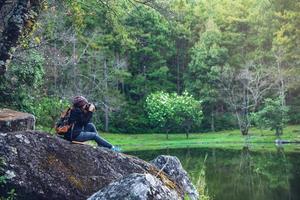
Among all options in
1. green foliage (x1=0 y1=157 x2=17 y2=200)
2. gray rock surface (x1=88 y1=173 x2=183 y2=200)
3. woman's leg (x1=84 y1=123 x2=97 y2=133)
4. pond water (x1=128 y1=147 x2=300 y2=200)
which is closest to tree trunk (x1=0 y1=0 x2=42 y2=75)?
woman's leg (x1=84 y1=123 x2=97 y2=133)

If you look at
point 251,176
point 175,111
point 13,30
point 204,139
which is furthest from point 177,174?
point 175,111

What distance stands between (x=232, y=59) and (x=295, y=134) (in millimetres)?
20524

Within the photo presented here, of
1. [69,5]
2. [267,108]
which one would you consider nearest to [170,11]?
[69,5]

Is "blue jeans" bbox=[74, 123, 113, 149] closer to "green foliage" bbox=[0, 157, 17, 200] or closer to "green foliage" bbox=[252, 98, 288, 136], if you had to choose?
"green foliage" bbox=[0, 157, 17, 200]

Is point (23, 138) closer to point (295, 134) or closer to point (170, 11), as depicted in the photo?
point (170, 11)

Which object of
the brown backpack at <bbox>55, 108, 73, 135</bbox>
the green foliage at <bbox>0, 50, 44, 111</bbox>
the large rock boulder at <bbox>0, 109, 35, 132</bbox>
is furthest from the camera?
the green foliage at <bbox>0, 50, 44, 111</bbox>

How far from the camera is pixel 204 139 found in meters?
65.3

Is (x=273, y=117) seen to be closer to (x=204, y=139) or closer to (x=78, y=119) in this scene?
(x=204, y=139)

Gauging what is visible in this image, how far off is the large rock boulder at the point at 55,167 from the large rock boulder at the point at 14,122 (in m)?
2.21

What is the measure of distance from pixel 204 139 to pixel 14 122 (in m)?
54.7

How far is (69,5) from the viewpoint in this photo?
487 inches

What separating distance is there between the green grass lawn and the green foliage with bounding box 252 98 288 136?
155 cm

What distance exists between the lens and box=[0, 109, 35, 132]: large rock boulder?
11.5 meters

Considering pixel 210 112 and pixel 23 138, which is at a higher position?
pixel 210 112
